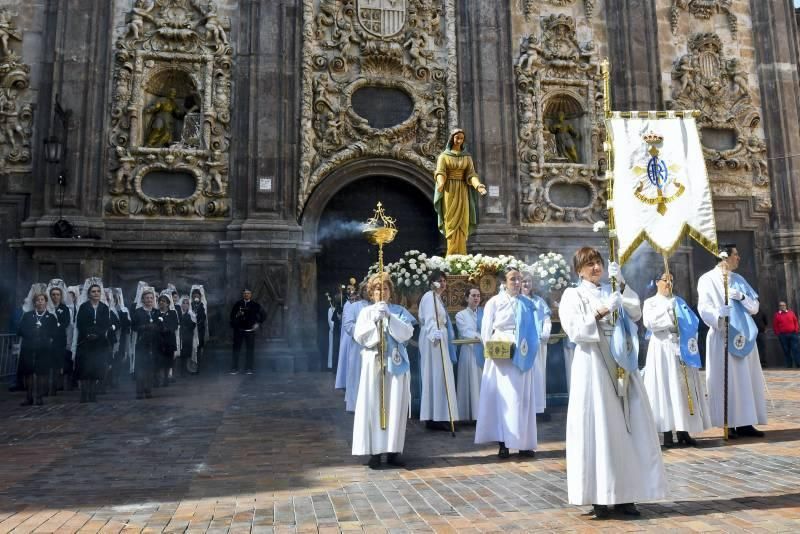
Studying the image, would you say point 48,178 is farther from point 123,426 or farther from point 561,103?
point 561,103

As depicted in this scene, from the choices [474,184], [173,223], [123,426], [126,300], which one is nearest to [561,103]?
[474,184]

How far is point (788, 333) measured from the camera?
17.1 metres

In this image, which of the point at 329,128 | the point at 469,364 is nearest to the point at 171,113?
the point at 329,128

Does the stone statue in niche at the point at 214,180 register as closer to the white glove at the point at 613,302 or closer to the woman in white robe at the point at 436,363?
the woman in white robe at the point at 436,363

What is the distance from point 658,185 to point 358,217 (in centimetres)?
1145

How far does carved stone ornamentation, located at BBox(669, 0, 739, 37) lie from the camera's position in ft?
64.7

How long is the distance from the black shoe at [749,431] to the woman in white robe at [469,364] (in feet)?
10.9

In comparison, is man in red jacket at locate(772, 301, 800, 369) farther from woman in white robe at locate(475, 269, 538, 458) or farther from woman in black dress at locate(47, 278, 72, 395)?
woman in black dress at locate(47, 278, 72, 395)

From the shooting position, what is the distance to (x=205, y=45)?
1692 centimetres

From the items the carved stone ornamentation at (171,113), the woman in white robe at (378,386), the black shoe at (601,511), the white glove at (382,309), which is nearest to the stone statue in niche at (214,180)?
the carved stone ornamentation at (171,113)

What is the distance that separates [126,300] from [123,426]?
25.3 feet

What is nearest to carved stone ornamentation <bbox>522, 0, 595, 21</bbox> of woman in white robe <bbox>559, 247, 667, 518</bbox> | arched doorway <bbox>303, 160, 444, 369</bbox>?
arched doorway <bbox>303, 160, 444, 369</bbox>

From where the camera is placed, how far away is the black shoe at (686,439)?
7.36m

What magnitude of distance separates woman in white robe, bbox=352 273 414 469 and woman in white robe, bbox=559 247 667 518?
2196 millimetres
